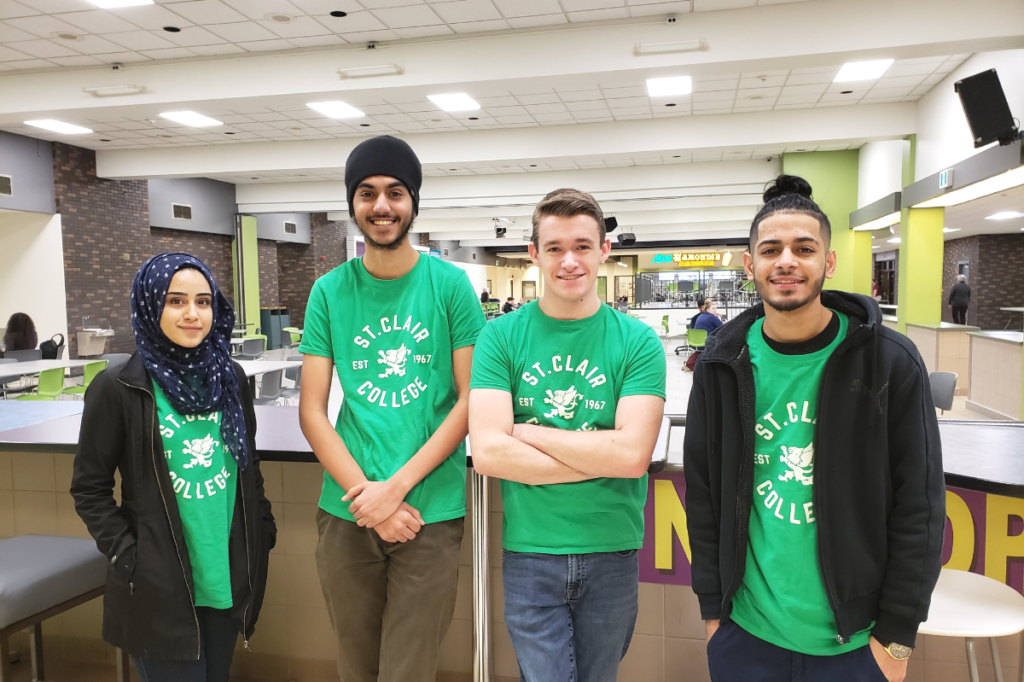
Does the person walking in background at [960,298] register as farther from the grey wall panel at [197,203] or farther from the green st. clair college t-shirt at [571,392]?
the grey wall panel at [197,203]

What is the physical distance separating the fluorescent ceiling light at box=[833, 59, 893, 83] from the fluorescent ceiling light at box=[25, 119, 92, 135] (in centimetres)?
967

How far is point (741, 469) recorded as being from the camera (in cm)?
Answer: 130

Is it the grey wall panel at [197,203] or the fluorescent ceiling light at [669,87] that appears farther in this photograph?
the grey wall panel at [197,203]

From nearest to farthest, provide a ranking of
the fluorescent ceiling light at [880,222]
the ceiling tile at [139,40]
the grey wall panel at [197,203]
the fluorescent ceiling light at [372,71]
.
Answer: the ceiling tile at [139,40] < the fluorescent ceiling light at [372,71] < the fluorescent ceiling light at [880,222] < the grey wall panel at [197,203]

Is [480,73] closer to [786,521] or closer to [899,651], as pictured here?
[786,521]

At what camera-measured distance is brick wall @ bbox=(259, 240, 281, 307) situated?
15664 mm

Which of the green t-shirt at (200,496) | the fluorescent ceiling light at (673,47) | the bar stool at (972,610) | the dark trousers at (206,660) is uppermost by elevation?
the fluorescent ceiling light at (673,47)

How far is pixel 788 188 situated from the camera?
1.34 m

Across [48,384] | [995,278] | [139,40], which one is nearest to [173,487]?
[48,384]

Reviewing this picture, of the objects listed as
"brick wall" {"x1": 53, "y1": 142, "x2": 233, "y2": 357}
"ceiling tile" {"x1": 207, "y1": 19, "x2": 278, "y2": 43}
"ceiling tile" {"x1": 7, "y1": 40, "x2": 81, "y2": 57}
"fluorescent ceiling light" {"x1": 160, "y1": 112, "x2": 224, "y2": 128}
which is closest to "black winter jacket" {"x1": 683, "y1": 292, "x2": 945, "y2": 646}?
"ceiling tile" {"x1": 207, "y1": 19, "x2": 278, "y2": 43}

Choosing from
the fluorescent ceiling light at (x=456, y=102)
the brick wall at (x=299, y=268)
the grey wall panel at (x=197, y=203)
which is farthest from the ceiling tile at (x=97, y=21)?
A: the brick wall at (x=299, y=268)

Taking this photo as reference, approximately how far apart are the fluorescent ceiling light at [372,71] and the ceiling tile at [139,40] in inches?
66.5

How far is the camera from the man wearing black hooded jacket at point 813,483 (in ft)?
3.96

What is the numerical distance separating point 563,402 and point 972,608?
1.07 metres
